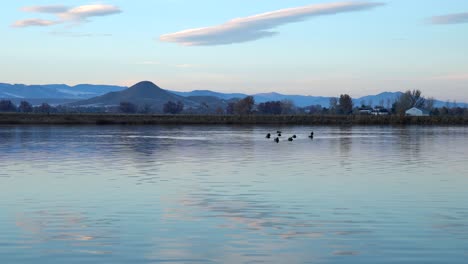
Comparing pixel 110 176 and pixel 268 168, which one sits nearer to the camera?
pixel 110 176

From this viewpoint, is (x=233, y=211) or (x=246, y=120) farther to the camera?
(x=246, y=120)

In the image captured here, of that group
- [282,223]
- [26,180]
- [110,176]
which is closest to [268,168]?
[110,176]

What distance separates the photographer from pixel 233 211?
68.9ft

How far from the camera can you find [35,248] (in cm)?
1583

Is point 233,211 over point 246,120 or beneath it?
beneath

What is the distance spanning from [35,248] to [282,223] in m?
6.53

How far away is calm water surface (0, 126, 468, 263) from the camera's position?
15461mm

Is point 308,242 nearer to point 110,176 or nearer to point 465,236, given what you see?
point 465,236

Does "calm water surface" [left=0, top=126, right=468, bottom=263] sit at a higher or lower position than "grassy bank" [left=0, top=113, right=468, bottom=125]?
lower

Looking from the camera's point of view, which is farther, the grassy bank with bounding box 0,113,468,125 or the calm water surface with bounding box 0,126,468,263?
the grassy bank with bounding box 0,113,468,125

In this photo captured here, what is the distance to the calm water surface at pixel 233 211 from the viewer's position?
1546cm

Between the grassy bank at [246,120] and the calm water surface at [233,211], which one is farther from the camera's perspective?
the grassy bank at [246,120]

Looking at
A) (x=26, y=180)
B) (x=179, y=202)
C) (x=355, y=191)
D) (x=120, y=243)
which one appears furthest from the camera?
(x=26, y=180)

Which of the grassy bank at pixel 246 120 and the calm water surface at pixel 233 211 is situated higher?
the grassy bank at pixel 246 120
